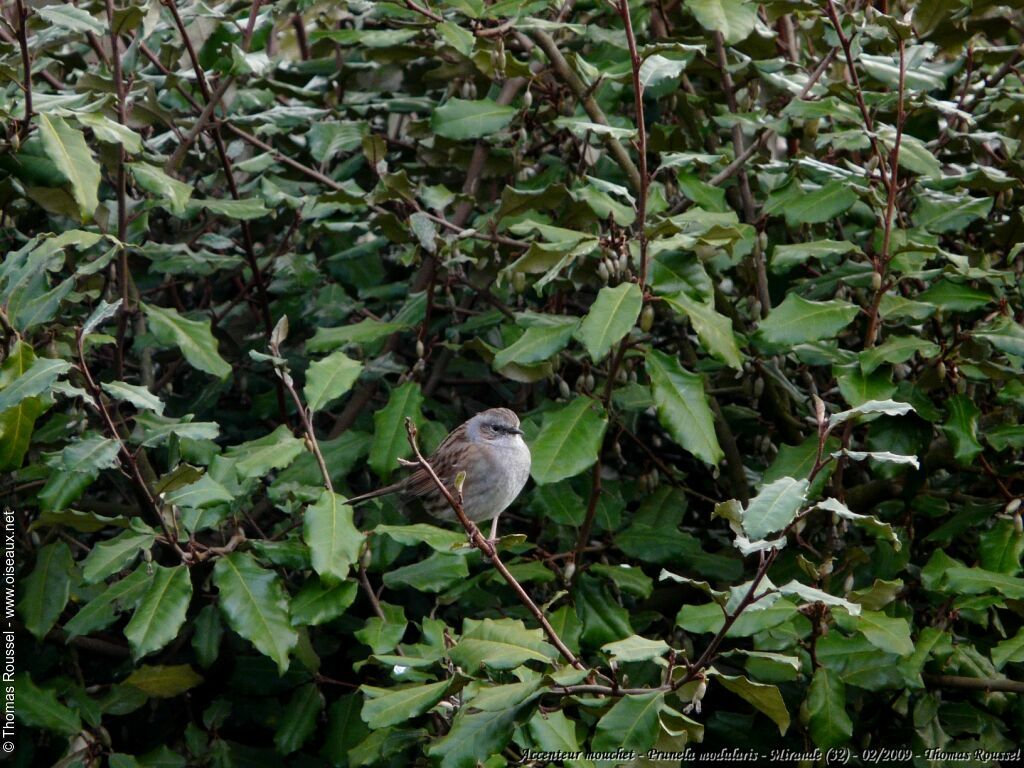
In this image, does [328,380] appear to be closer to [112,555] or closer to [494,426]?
[112,555]

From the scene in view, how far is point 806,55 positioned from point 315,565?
3.17 meters

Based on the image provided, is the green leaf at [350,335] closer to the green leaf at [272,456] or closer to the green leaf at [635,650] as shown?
the green leaf at [272,456]

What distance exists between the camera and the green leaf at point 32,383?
10.1ft

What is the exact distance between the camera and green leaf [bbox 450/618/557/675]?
3021 mm

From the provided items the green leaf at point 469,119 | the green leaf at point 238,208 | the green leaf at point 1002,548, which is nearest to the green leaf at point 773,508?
the green leaf at point 1002,548

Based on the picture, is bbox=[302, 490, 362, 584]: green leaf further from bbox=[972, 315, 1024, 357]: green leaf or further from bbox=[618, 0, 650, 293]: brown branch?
bbox=[972, 315, 1024, 357]: green leaf

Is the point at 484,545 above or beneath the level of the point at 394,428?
above

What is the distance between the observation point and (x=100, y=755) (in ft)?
13.2

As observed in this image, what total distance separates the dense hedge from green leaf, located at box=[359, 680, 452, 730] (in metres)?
0.01

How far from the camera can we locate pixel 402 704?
3109mm

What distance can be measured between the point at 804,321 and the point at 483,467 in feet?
4.25

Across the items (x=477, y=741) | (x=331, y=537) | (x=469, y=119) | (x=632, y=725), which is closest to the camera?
(x=632, y=725)

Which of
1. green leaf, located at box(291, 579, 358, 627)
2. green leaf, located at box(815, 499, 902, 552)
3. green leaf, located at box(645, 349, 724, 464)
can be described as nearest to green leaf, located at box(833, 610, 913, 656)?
green leaf, located at box(645, 349, 724, 464)

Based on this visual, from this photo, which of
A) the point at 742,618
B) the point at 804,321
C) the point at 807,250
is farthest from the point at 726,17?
the point at 742,618
